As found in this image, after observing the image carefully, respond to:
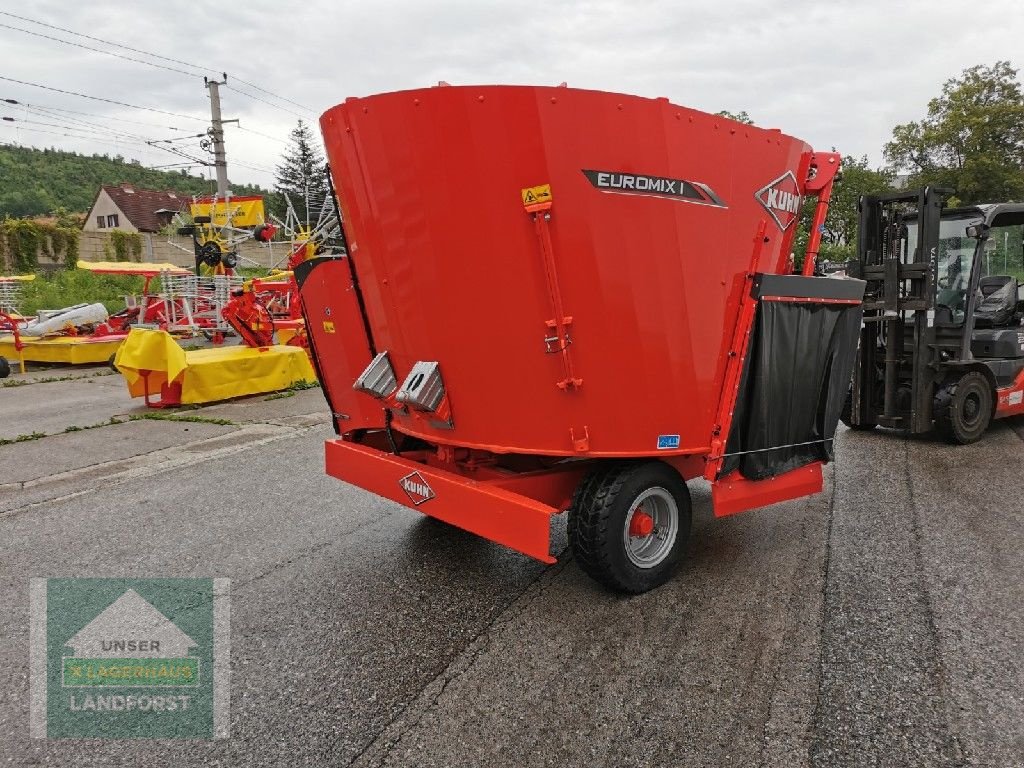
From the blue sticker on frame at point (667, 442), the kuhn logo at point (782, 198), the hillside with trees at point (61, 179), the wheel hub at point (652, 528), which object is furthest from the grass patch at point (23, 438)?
the hillside with trees at point (61, 179)

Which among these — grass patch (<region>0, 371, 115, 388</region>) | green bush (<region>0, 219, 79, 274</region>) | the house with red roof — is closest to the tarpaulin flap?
grass patch (<region>0, 371, 115, 388</region>)

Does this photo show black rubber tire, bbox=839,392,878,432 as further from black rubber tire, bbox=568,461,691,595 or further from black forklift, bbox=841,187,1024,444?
black rubber tire, bbox=568,461,691,595

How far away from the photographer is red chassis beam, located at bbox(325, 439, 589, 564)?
331 centimetres

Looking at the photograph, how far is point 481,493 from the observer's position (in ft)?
11.4

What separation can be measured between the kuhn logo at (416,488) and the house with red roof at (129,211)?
5851 centimetres

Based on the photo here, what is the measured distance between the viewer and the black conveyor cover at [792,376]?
Result: 3.76 metres

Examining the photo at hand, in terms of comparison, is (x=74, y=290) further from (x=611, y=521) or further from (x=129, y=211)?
(x=129, y=211)

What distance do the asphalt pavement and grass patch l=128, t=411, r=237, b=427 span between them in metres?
2.59

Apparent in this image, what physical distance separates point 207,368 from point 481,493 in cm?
757

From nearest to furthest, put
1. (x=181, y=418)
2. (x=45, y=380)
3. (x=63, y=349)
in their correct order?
1. (x=181, y=418)
2. (x=45, y=380)
3. (x=63, y=349)

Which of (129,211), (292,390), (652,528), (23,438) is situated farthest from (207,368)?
(129,211)

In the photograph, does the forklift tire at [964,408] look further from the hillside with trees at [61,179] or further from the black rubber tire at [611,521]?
the hillside with trees at [61,179]

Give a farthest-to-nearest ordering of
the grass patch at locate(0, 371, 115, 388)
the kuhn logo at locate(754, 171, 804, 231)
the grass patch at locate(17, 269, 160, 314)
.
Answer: the grass patch at locate(17, 269, 160, 314) < the grass patch at locate(0, 371, 115, 388) < the kuhn logo at locate(754, 171, 804, 231)

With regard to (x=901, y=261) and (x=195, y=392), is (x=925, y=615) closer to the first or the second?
(x=901, y=261)
